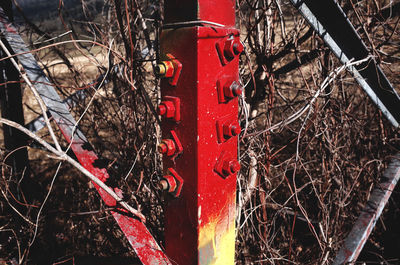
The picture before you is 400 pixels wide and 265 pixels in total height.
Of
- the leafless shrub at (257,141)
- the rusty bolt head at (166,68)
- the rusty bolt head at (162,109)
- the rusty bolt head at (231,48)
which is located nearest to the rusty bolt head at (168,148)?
the rusty bolt head at (162,109)

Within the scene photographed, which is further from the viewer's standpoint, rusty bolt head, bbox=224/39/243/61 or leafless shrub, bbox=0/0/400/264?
leafless shrub, bbox=0/0/400/264

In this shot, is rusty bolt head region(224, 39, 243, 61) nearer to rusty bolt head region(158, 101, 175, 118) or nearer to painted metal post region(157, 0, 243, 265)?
painted metal post region(157, 0, 243, 265)

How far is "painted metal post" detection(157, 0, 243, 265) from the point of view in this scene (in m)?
1.03

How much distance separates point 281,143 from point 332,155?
159 centimetres

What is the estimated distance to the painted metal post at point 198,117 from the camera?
3.37 ft

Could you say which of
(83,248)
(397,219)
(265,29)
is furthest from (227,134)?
(397,219)

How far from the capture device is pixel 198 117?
104cm

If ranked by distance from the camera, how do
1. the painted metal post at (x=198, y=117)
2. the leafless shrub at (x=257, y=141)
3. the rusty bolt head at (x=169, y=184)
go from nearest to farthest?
the painted metal post at (x=198, y=117) < the rusty bolt head at (x=169, y=184) < the leafless shrub at (x=257, y=141)

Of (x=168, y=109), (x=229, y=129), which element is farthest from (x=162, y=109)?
(x=229, y=129)

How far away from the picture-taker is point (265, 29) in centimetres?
210

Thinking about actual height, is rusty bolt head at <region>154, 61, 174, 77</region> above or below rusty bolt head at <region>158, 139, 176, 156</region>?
above

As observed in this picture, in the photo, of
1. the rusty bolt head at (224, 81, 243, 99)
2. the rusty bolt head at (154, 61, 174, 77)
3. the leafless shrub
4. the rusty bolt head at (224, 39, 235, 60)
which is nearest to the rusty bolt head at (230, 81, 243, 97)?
the rusty bolt head at (224, 81, 243, 99)

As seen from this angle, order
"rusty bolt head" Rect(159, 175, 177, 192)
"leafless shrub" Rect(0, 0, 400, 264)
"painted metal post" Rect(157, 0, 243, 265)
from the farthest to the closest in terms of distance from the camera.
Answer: "leafless shrub" Rect(0, 0, 400, 264) → "rusty bolt head" Rect(159, 175, 177, 192) → "painted metal post" Rect(157, 0, 243, 265)

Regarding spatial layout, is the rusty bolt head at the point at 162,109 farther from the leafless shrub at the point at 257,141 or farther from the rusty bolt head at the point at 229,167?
the leafless shrub at the point at 257,141
